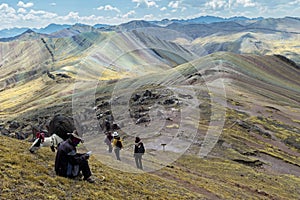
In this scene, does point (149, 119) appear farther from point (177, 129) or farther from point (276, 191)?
point (276, 191)

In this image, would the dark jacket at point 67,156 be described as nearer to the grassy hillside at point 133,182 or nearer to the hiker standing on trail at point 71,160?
the hiker standing on trail at point 71,160

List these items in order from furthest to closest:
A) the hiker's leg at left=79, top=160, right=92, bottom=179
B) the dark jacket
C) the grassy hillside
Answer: the hiker's leg at left=79, top=160, right=92, bottom=179, the dark jacket, the grassy hillside

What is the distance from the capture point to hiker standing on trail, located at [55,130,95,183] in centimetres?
1816

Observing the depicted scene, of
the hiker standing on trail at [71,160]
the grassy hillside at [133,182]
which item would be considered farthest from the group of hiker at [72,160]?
the grassy hillside at [133,182]

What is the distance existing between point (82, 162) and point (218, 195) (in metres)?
16.3

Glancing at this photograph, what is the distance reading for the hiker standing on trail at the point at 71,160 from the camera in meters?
18.2

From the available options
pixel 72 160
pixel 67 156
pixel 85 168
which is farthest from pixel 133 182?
pixel 67 156

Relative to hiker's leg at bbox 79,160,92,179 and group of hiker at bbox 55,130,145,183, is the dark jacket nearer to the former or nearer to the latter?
group of hiker at bbox 55,130,145,183

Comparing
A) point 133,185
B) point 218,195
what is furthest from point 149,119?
point 133,185

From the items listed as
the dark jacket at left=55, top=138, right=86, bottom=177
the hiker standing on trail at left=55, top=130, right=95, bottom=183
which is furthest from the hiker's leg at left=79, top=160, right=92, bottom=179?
the dark jacket at left=55, top=138, right=86, bottom=177

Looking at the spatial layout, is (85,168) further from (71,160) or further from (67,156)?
(67,156)

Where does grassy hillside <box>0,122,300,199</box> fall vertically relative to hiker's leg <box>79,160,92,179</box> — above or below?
below

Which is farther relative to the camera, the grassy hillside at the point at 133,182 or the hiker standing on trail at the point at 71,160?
the hiker standing on trail at the point at 71,160

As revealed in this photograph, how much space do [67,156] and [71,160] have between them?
397 millimetres
